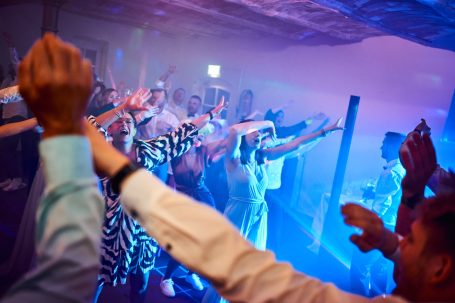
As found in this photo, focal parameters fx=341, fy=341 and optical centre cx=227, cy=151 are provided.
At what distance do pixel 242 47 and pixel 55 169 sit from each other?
7410 mm

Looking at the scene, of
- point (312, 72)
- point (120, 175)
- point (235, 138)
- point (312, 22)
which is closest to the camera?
point (120, 175)

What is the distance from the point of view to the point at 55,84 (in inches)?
22.6

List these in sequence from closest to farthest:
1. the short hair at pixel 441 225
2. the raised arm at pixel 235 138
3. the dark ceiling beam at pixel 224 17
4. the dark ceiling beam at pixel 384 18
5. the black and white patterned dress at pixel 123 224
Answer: the short hair at pixel 441 225
the black and white patterned dress at pixel 123 224
the raised arm at pixel 235 138
the dark ceiling beam at pixel 384 18
the dark ceiling beam at pixel 224 17

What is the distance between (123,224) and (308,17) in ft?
11.6

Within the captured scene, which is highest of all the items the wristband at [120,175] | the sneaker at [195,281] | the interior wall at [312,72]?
the interior wall at [312,72]

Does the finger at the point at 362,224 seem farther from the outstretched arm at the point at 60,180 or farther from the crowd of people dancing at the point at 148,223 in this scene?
the outstretched arm at the point at 60,180

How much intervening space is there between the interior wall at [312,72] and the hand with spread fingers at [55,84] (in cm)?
499

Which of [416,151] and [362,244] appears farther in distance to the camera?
[416,151]

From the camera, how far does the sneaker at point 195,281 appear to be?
12.3 ft

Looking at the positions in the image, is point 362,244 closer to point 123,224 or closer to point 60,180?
point 60,180

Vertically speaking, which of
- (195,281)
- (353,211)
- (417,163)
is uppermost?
(417,163)

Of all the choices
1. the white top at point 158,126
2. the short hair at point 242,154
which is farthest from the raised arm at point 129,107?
the white top at point 158,126

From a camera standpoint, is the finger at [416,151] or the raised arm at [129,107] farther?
the raised arm at [129,107]

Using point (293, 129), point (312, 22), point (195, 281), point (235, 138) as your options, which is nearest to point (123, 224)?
point (235, 138)
